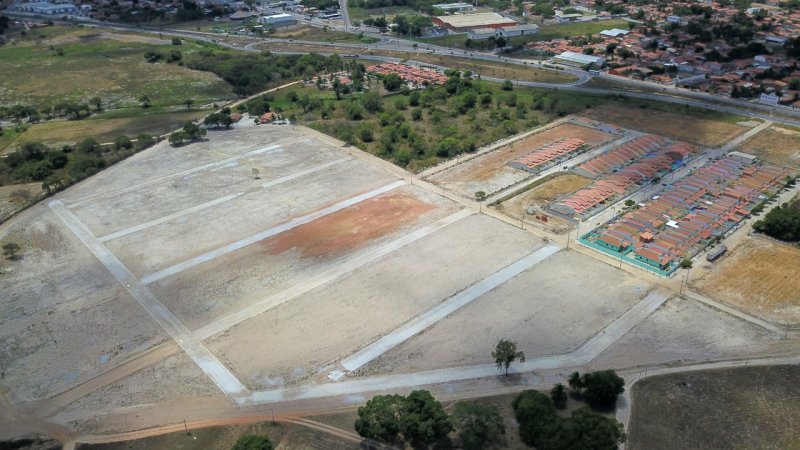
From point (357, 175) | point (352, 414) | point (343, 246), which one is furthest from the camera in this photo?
point (357, 175)

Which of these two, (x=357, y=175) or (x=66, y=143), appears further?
(x=66, y=143)

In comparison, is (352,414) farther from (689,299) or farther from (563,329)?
(689,299)

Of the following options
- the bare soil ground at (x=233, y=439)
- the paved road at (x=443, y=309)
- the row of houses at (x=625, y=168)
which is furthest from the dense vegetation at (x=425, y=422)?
the row of houses at (x=625, y=168)

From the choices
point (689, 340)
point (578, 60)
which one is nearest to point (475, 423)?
point (689, 340)

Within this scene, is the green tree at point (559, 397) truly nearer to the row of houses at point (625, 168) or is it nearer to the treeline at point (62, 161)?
the row of houses at point (625, 168)

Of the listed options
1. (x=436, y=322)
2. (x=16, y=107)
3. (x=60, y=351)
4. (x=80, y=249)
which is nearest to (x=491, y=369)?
(x=436, y=322)

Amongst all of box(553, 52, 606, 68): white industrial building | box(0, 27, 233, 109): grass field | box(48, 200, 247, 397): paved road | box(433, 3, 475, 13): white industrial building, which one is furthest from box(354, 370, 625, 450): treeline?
box(433, 3, 475, 13): white industrial building
